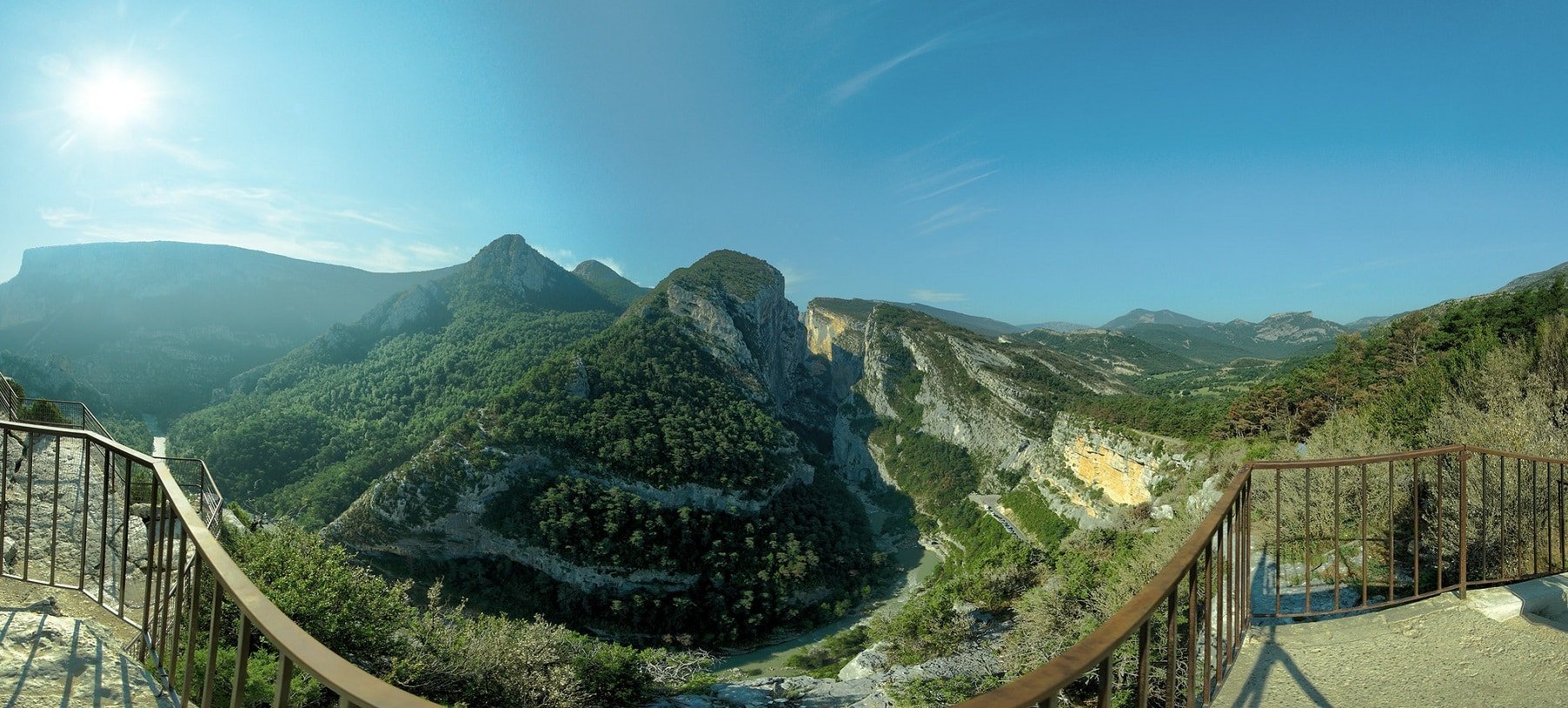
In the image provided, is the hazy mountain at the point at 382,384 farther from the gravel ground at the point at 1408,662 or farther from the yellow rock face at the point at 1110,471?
the gravel ground at the point at 1408,662

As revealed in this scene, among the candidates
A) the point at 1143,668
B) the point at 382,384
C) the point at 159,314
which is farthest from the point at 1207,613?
the point at 159,314

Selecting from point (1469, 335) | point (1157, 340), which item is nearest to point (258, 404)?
point (1469, 335)

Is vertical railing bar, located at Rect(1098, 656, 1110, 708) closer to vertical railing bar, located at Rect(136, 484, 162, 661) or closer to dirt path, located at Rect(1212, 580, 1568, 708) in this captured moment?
dirt path, located at Rect(1212, 580, 1568, 708)

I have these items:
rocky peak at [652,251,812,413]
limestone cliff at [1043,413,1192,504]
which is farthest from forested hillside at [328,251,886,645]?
limestone cliff at [1043,413,1192,504]

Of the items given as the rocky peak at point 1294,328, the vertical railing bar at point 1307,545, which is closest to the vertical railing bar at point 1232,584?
the vertical railing bar at point 1307,545

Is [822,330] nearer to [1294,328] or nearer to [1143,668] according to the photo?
[1143,668]
